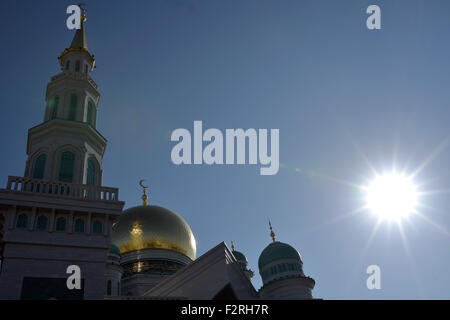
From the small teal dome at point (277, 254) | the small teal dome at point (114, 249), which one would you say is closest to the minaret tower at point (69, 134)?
the small teal dome at point (114, 249)

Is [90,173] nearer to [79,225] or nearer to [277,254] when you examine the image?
[79,225]

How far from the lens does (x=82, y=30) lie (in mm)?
21844

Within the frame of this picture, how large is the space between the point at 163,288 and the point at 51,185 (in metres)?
6.15

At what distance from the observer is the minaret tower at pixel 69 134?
1661cm

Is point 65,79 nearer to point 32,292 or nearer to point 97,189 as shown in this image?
point 97,189

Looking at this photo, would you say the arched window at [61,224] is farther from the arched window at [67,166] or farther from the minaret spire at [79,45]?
the minaret spire at [79,45]

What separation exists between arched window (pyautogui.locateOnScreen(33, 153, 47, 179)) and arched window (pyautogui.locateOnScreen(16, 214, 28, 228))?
8.09ft

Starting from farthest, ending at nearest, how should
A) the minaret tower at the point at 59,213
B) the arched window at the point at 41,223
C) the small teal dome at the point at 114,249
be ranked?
the small teal dome at the point at 114,249, the arched window at the point at 41,223, the minaret tower at the point at 59,213

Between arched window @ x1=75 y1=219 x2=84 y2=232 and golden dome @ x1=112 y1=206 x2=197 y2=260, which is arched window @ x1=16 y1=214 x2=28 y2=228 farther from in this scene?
golden dome @ x1=112 y1=206 x2=197 y2=260

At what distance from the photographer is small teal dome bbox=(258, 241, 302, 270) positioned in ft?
91.0

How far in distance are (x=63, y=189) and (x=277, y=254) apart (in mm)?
16840

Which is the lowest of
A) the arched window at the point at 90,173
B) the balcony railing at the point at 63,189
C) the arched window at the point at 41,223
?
the arched window at the point at 41,223

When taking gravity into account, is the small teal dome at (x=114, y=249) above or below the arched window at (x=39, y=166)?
below

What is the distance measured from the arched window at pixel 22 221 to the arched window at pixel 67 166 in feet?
7.83
